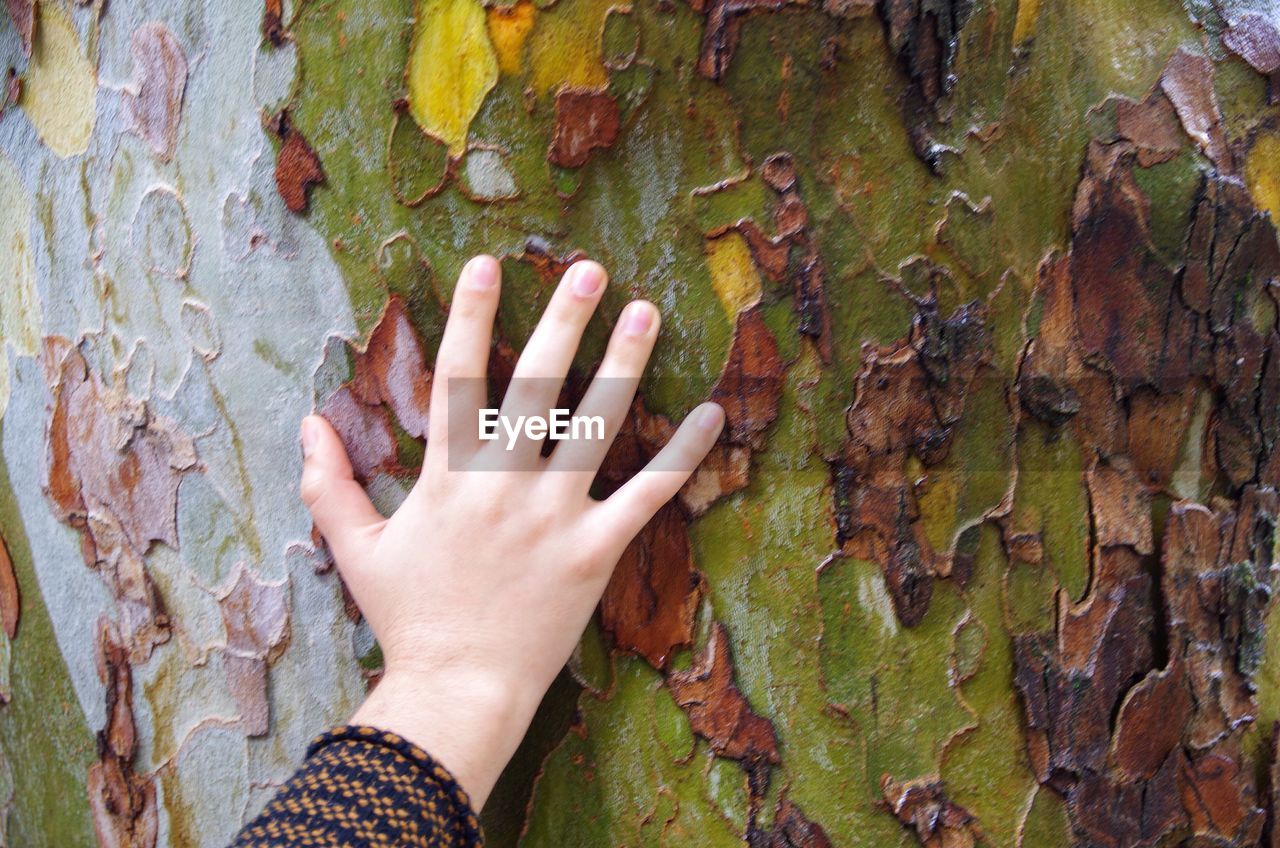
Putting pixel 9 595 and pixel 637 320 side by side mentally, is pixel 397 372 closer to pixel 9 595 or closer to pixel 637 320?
pixel 637 320

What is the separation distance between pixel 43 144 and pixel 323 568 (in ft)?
1.77

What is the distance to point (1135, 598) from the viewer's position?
792mm

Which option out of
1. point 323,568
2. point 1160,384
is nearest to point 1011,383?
point 1160,384

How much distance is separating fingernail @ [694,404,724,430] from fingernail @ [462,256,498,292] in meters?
0.20

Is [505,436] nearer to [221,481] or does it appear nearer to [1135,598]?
[221,481]

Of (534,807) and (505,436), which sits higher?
(505,436)

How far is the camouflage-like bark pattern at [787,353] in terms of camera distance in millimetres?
709

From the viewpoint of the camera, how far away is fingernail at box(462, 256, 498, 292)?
72 cm

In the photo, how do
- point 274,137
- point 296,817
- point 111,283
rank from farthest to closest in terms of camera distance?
1. point 111,283
2. point 274,137
3. point 296,817

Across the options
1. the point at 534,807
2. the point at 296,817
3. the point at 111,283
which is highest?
the point at 111,283

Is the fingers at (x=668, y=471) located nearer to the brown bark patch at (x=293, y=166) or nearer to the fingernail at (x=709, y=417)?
the fingernail at (x=709, y=417)

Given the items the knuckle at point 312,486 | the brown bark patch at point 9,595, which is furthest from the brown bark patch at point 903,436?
the brown bark patch at point 9,595

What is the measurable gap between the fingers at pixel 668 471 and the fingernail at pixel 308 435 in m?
0.27

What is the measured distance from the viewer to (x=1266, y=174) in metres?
0.81
